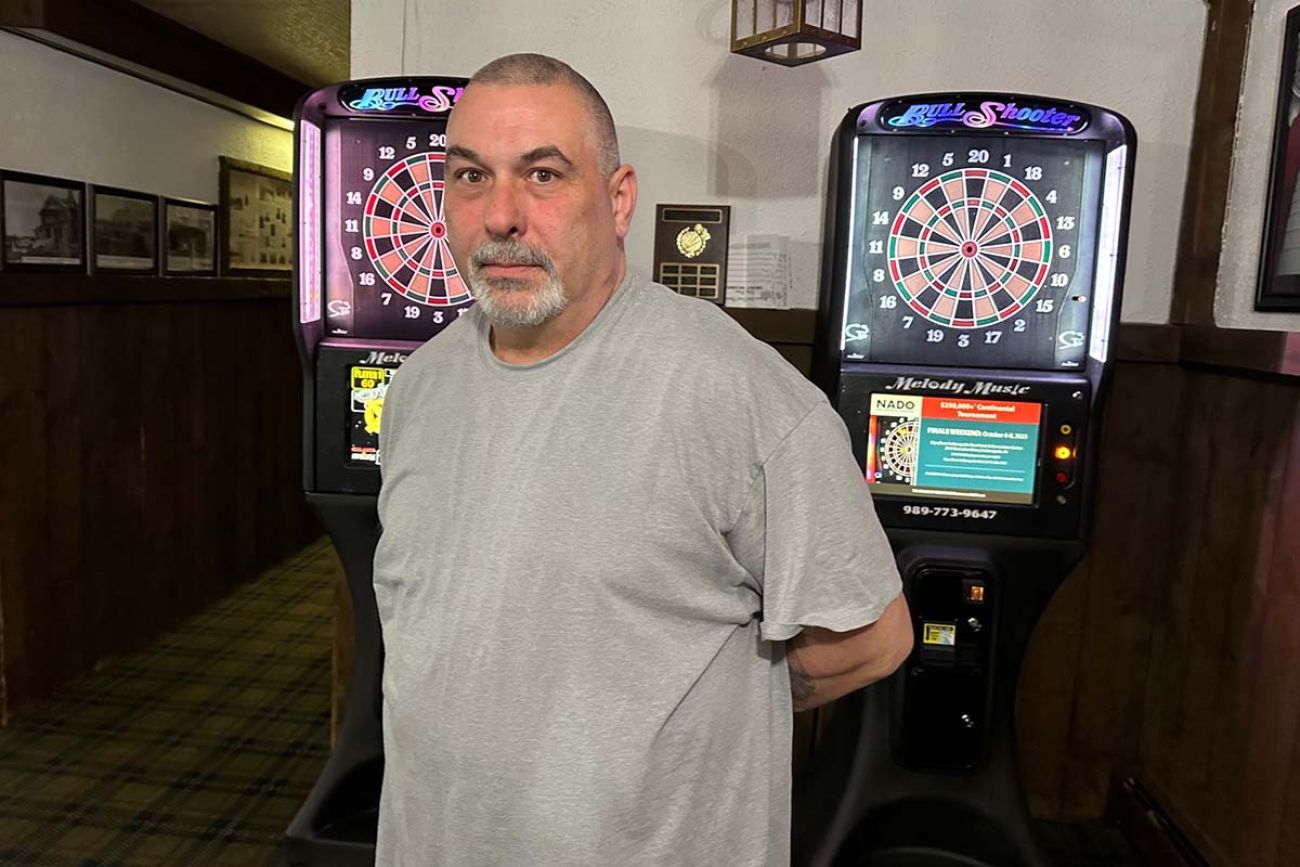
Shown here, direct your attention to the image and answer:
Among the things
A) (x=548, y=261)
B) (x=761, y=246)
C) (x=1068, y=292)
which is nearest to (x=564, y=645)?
(x=548, y=261)

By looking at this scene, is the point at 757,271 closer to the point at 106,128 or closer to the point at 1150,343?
the point at 1150,343

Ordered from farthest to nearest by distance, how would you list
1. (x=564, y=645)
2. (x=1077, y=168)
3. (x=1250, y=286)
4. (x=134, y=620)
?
(x=134, y=620) → (x=1250, y=286) → (x=1077, y=168) → (x=564, y=645)

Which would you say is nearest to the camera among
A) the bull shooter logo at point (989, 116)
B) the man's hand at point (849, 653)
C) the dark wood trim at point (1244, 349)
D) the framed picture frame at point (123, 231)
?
the man's hand at point (849, 653)

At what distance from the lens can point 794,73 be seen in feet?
8.46

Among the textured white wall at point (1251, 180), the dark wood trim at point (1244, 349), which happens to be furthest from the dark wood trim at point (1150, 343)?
the textured white wall at point (1251, 180)

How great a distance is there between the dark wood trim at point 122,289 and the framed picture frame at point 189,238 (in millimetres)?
52

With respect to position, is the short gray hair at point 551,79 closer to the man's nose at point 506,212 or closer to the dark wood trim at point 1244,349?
the man's nose at point 506,212

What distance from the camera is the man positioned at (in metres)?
1.17

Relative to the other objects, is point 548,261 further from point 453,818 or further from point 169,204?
point 169,204

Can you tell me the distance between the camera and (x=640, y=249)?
106 inches

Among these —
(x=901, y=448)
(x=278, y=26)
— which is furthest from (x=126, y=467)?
(x=901, y=448)

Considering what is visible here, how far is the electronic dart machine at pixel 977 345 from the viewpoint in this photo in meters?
1.96

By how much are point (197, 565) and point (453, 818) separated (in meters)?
3.52

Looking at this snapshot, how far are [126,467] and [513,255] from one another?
10.2ft
